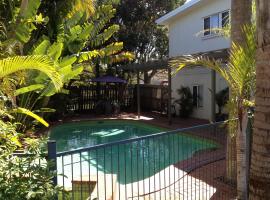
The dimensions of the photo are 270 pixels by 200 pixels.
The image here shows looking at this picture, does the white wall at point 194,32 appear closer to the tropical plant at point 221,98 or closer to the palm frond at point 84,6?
the tropical plant at point 221,98

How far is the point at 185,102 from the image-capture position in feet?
63.1

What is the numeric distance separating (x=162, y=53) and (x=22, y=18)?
2244cm

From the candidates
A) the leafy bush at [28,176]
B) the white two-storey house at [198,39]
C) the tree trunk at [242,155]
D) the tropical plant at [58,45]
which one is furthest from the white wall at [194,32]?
the leafy bush at [28,176]

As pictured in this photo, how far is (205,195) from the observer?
281 inches

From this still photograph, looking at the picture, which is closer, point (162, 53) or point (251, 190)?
point (251, 190)

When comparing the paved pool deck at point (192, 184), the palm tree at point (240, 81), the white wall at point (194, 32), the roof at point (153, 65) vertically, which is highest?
the white wall at point (194, 32)

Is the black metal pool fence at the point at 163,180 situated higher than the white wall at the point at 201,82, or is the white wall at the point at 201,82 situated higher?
the white wall at the point at 201,82

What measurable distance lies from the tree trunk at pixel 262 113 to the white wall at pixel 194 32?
13.2m

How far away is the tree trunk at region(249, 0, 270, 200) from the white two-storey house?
1313cm

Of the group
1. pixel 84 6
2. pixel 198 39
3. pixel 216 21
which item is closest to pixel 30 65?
pixel 84 6

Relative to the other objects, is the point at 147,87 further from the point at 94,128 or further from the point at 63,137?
the point at 63,137

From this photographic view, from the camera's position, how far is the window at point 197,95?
753 inches

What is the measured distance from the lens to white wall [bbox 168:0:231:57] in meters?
17.2

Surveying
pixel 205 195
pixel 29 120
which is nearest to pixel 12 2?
pixel 29 120
